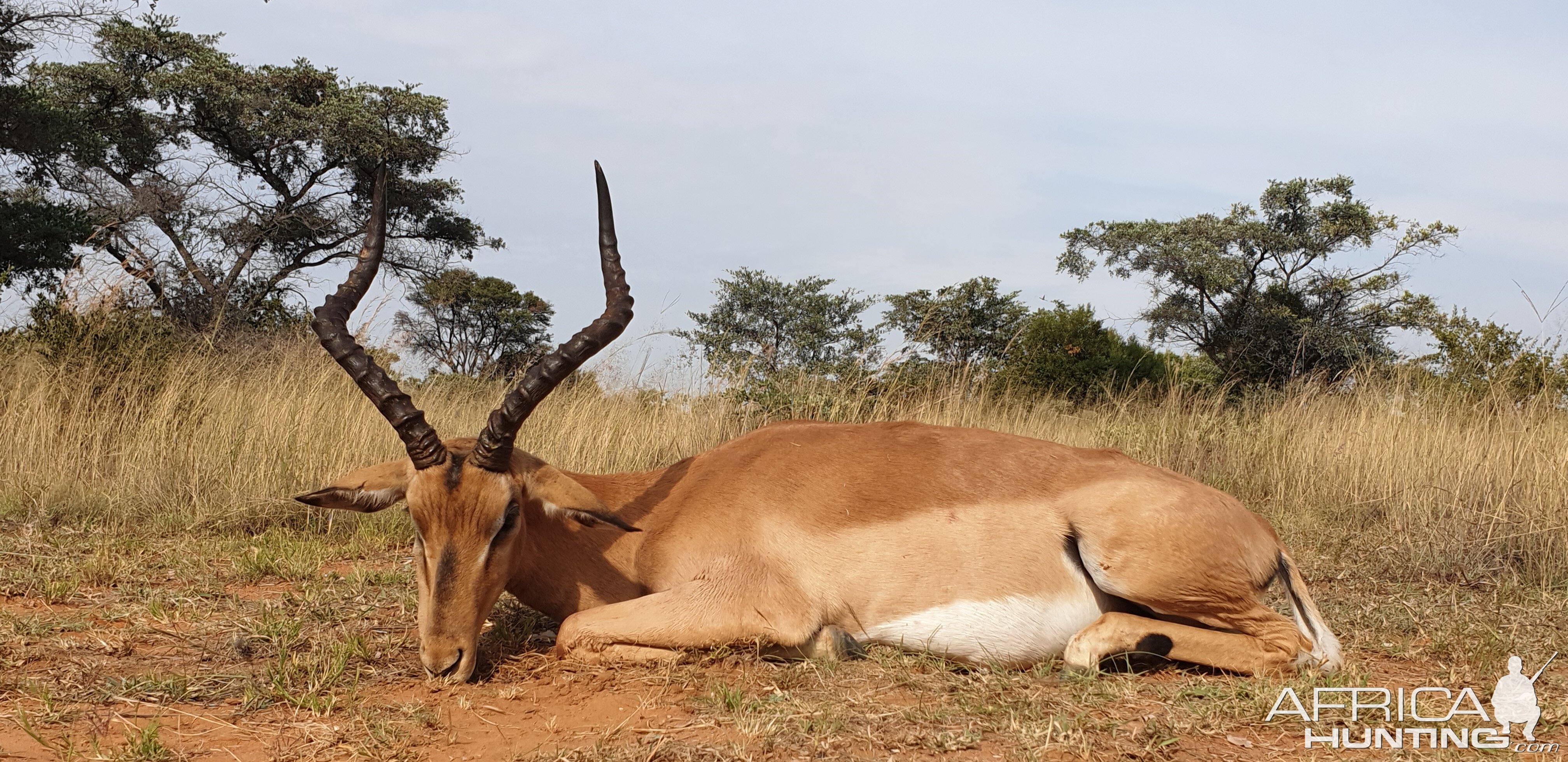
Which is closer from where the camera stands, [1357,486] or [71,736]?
[71,736]

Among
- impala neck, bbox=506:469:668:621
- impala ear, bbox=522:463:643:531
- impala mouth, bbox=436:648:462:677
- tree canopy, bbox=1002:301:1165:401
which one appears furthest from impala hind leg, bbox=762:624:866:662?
tree canopy, bbox=1002:301:1165:401

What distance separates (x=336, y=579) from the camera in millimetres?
6047

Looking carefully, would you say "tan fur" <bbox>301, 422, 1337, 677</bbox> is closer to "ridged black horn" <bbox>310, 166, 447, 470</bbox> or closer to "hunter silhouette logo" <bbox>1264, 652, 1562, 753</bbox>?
"ridged black horn" <bbox>310, 166, 447, 470</bbox>

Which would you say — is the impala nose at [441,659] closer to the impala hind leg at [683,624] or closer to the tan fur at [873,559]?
the tan fur at [873,559]

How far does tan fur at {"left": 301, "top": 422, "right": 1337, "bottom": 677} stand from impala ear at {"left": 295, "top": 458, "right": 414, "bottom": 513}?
1 cm

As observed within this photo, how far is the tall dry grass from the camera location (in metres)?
7.55

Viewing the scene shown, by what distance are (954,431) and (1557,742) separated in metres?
2.60

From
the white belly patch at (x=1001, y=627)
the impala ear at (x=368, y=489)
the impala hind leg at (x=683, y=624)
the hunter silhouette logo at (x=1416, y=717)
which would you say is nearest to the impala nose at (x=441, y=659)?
the impala hind leg at (x=683, y=624)

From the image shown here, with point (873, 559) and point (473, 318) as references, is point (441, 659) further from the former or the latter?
point (473, 318)

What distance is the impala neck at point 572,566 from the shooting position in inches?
186

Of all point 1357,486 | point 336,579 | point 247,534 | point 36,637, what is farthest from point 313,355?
point 1357,486

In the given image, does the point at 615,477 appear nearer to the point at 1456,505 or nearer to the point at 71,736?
the point at 71,736

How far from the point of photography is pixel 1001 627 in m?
4.45

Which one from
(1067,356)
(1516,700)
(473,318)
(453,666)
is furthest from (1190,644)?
(473,318)
